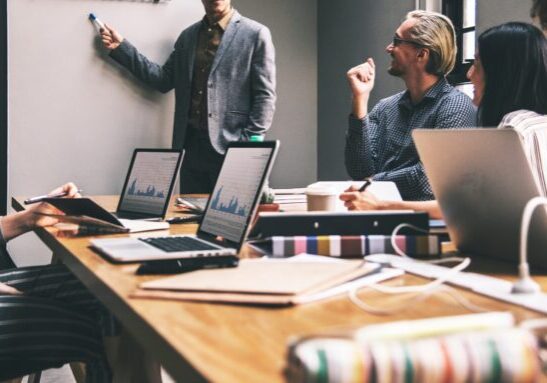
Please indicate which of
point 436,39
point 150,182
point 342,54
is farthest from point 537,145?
point 342,54

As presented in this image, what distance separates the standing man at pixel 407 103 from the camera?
7.93 feet

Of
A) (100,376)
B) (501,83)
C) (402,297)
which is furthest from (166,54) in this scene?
(402,297)

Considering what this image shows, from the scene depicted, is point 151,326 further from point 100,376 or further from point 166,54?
point 166,54

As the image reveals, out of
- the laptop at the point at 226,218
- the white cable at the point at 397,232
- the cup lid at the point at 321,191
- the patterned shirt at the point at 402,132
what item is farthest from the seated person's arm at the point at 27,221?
the patterned shirt at the point at 402,132

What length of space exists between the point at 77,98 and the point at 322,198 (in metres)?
1.76

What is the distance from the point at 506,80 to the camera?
1.62 m

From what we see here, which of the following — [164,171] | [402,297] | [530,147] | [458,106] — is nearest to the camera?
[402,297]

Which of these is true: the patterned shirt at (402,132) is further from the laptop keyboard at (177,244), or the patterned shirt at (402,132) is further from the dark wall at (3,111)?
the dark wall at (3,111)

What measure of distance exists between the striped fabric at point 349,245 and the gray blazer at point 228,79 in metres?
1.97

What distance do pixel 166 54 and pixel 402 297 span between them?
253 centimetres

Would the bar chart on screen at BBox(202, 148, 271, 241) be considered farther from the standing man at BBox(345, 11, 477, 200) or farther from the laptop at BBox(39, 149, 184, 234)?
the standing man at BBox(345, 11, 477, 200)

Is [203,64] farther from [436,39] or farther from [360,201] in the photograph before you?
[360,201]

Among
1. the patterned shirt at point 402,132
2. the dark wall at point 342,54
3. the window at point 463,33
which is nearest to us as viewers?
the patterned shirt at point 402,132

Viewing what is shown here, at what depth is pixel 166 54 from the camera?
3.11m
